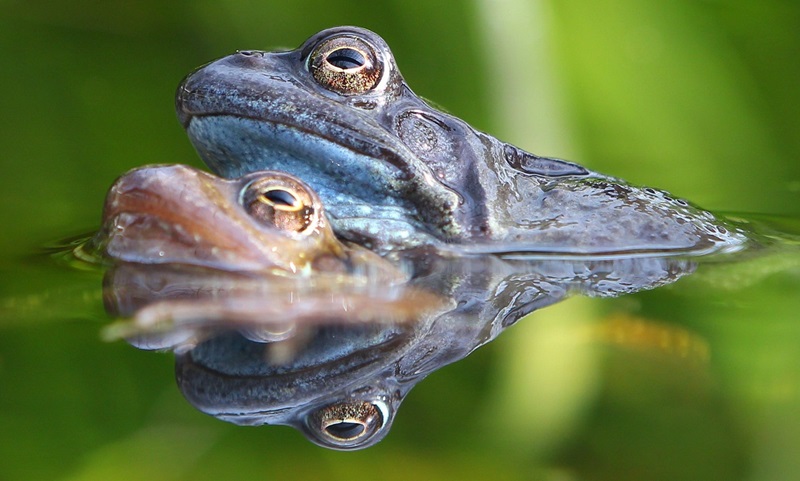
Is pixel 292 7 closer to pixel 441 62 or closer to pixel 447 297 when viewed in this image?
pixel 441 62

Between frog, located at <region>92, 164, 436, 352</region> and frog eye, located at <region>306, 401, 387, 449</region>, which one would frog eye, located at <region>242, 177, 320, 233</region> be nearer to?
frog, located at <region>92, 164, 436, 352</region>

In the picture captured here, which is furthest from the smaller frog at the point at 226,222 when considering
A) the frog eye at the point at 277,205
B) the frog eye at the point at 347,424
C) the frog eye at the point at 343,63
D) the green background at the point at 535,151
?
the frog eye at the point at 347,424

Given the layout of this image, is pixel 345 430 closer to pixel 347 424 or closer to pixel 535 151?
pixel 347 424

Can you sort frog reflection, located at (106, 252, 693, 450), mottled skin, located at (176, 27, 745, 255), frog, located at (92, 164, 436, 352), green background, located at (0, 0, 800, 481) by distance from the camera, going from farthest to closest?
1. mottled skin, located at (176, 27, 745, 255)
2. frog, located at (92, 164, 436, 352)
3. frog reflection, located at (106, 252, 693, 450)
4. green background, located at (0, 0, 800, 481)

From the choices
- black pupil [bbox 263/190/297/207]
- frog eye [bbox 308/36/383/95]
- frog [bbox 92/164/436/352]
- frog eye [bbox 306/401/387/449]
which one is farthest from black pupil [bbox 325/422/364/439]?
frog eye [bbox 308/36/383/95]

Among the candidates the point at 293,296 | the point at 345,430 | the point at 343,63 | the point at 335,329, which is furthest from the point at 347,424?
the point at 343,63

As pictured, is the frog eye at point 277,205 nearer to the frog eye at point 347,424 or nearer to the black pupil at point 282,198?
the black pupil at point 282,198
